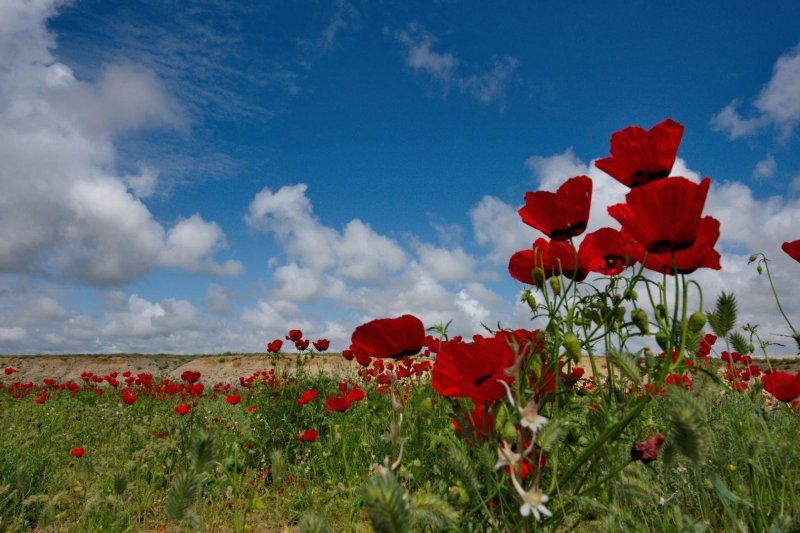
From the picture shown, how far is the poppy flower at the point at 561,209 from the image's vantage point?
1.57 metres

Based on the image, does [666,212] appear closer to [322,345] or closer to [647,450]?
[647,450]

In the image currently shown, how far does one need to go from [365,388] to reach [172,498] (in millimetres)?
4959

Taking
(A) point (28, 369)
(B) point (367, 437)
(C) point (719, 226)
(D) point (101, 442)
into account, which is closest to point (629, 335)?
(C) point (719, 226)

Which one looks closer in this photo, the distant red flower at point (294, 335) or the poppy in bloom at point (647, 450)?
the poppy in bloom at point (647, 450)

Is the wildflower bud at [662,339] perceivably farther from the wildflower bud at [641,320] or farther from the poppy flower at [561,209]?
the poppy flower at [561,209]

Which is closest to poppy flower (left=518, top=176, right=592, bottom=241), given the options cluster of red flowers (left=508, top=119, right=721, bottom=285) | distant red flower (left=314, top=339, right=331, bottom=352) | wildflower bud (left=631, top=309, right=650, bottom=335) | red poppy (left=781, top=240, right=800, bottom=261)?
cluster of red flowers (left=508, top=119, right=721, bottom=285)

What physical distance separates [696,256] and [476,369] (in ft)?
2.53

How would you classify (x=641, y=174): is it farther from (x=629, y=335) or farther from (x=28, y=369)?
(x=28, y=369)

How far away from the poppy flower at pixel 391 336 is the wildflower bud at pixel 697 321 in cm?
76

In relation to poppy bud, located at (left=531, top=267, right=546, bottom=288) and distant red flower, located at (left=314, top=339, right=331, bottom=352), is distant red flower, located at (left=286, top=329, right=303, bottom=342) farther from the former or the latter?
poppy bud, located at (left=531, top=267, right=546, bottom=288)

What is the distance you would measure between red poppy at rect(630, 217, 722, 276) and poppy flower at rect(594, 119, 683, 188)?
0.65 feet

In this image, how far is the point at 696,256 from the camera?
60.6 inches

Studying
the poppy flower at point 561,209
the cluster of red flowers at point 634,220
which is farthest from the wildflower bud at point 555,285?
the poppy flower at point 561,209

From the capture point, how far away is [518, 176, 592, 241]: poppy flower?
1571 millimetres
